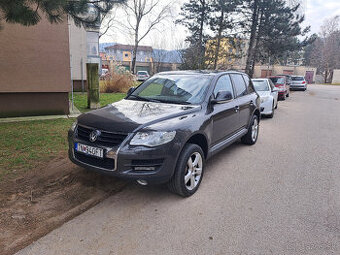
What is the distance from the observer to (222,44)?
2403 centimetres

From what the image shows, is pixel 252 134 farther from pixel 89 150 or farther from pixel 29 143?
pixel 29 143

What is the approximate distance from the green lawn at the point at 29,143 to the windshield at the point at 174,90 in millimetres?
1971

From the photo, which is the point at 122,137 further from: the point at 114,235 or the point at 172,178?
the point at 114,235

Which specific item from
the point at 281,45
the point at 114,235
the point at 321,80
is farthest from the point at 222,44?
the point at 321,80

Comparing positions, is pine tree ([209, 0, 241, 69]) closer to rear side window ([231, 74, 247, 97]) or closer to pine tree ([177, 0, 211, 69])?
pine tree ([177, 0, 211, 69])

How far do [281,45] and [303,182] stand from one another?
21092mm

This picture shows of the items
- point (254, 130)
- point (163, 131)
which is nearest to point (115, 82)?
point (254, 130)

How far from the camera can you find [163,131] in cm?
313

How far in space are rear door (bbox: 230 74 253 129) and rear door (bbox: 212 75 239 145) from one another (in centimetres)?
22

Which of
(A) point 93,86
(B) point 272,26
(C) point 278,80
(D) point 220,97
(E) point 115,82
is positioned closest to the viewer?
(D) point 220,97

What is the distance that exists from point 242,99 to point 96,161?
337 cm

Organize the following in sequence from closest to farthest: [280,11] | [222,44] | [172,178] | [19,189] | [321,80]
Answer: [172,178] → [19,189] → [280,11] → [222,44] → [321,80]

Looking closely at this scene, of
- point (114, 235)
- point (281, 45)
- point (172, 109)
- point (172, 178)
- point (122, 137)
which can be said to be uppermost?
point (281, 45)

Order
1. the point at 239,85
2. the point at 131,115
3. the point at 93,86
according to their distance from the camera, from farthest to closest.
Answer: the point at 93,86 < the point at 239,85 < the point at 131,115
